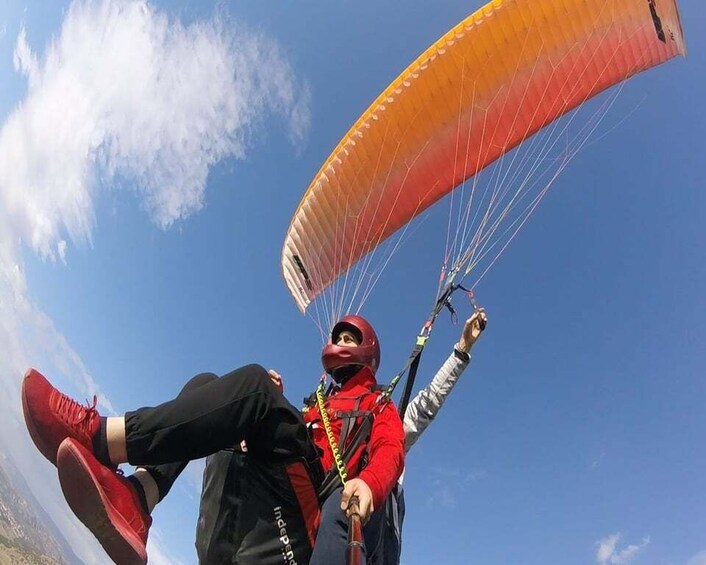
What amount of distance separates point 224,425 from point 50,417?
0.78 m

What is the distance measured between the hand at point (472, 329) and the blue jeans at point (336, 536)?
1788mm

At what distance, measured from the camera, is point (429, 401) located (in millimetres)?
4047

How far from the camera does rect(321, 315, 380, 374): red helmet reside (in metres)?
3.75

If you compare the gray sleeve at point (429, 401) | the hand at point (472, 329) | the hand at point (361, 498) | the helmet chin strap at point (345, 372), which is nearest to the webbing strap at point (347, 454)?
the hand at point (361, 498)

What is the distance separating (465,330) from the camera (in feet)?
14.3

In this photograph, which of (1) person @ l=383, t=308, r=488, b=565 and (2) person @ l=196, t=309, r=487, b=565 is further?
(1) person @ l=383, t=308, r=488, b=565

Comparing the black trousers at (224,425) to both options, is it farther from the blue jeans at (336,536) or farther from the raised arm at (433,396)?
the raised arm at (433,396)

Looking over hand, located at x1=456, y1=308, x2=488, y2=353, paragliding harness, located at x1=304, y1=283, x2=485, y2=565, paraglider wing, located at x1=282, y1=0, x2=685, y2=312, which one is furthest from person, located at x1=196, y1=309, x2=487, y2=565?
paraglider wing, located at x1=282, y1=0, x2=685, y2=312

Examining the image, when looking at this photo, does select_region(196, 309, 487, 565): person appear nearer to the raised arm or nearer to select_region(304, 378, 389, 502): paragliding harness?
select_region(304, 378, 389, 502): paragliding harness

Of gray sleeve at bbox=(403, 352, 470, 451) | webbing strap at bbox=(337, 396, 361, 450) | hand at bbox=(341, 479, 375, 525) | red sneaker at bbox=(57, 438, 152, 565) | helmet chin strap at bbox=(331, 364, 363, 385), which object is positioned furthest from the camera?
gray sleeve at bbox=(403, 352, 470, 451)

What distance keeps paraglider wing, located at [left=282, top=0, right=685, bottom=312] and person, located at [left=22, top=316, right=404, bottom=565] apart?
16.0 feet

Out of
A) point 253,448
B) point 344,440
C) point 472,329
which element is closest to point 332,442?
point 344,440

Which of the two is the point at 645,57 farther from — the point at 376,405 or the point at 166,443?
the point at 166,443

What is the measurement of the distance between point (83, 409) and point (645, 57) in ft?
26.9
